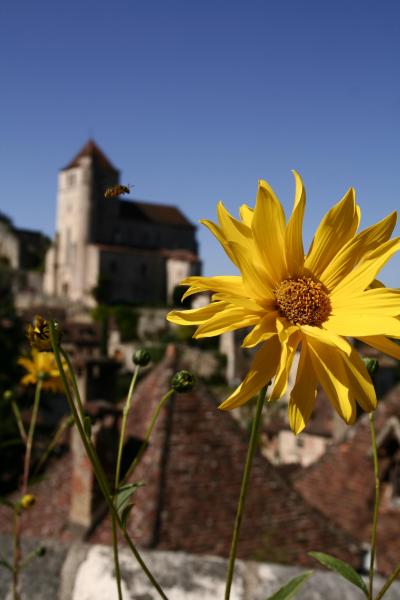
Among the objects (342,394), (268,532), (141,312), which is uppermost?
(141,312)

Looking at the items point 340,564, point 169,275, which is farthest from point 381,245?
point 169,275

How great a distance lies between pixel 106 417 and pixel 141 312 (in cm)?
5916

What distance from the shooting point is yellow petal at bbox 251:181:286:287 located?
1.09 metres

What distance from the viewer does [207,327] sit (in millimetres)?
1024

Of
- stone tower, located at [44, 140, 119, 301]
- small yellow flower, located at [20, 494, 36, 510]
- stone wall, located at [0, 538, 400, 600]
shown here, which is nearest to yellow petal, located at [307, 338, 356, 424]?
small yellow flower, located at [20, 494, 36, 510]

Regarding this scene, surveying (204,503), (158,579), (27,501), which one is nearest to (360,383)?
(27,501)

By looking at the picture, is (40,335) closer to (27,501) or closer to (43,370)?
(27,501)

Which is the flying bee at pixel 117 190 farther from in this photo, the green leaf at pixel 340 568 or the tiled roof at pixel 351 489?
the tiled roof at pixel 351 489

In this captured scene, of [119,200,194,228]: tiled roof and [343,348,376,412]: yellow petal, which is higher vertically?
[119,200,194,228]: tiled roof

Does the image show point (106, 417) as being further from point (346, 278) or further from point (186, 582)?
point (346, 278)

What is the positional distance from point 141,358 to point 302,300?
0.45m

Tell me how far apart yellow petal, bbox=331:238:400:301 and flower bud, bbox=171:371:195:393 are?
1.04 feet

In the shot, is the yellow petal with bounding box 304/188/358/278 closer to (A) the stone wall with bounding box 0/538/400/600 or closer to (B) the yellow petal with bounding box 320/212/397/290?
(B) the yellow petal with bounding box 320/212/397/290

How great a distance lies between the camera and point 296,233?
1164 mm
